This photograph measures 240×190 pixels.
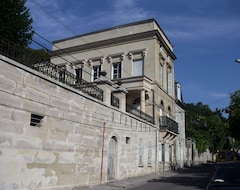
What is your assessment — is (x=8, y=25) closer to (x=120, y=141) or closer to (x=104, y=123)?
(x=104, y=123)

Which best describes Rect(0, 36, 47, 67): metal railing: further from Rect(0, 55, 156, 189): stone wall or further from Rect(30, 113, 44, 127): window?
Rect(30, 113, 44, 127): window

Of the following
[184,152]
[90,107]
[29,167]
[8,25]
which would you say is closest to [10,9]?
[8,25]

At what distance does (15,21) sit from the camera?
19328mm

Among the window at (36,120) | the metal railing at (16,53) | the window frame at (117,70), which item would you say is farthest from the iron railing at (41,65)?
the window frame at (117,70)

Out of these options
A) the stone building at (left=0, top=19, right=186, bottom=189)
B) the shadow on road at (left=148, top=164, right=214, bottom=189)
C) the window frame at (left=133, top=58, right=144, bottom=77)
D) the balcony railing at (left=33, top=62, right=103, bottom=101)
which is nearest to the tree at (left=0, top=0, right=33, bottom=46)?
the stone building at (left=0, top=19, right=186, bottom=189)

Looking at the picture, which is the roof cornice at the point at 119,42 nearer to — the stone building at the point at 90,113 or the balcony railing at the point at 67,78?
the stone building at the point at 90,113

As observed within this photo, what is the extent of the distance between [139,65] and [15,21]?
499 inches

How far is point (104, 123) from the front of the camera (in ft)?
52.9

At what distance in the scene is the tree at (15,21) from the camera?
18.8 m

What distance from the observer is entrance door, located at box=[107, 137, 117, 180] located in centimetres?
1672

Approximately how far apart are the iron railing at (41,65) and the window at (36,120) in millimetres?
2222

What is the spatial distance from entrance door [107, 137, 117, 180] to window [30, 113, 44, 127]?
6480 mm

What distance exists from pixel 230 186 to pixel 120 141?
11.9 metres

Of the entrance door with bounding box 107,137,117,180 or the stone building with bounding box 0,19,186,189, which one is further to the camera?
the entrance door with bounding box 107,137,117,180
